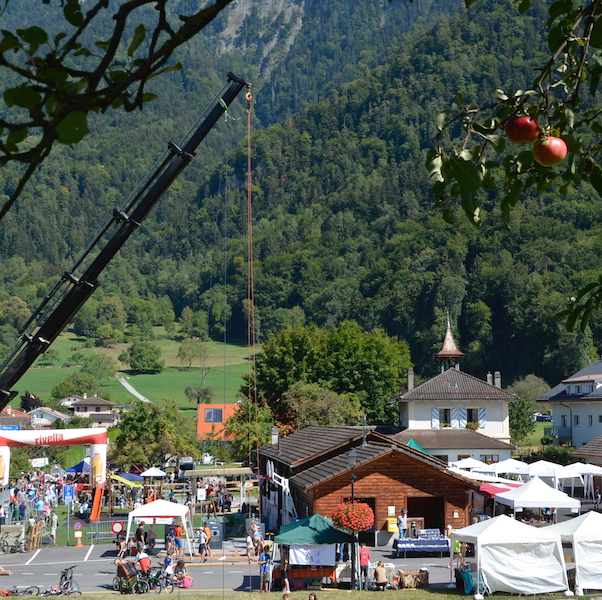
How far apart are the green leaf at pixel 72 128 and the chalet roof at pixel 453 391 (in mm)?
53253

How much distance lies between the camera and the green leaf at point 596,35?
341 cm

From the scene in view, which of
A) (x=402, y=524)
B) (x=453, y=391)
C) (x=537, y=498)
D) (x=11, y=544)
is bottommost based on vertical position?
(x=11, y=544)

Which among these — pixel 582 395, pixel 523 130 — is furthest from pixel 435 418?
pixel 523 130

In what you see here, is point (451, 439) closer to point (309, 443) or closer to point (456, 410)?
point (456, 410)

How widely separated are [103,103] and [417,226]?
606 feet

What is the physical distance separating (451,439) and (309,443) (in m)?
20.1

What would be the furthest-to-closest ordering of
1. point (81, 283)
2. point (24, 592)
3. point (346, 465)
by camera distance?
point (346, 465)
point (24, 592)
point (81, 283)

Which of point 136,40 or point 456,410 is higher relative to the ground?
point 456,410

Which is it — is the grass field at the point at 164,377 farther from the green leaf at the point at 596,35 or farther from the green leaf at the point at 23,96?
the green leaf at the point at 23,96

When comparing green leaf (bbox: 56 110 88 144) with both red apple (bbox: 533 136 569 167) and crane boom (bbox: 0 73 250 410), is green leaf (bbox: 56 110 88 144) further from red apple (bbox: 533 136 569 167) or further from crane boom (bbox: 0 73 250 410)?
crane boom (bbox: 0 73 250 410)

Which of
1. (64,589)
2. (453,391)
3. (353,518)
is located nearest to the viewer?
(64,589)

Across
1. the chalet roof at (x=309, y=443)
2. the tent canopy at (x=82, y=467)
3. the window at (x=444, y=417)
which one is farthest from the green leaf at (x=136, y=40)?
the window at (x=444, y=417)

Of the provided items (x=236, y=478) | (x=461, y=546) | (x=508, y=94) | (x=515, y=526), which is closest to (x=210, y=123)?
(x=515, y=526)

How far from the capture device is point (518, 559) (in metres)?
21.8
